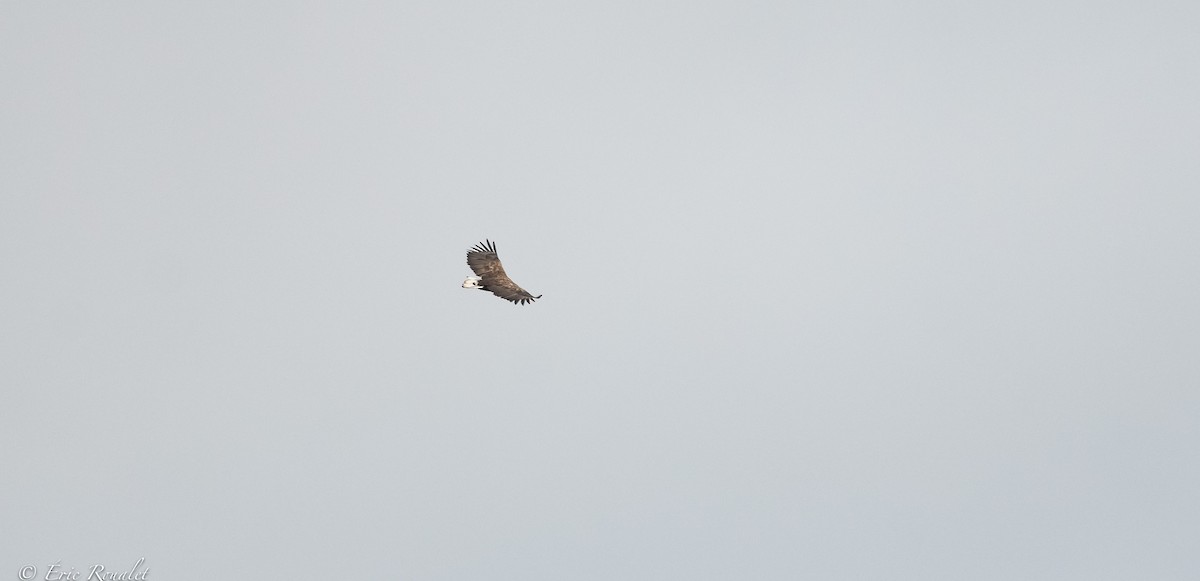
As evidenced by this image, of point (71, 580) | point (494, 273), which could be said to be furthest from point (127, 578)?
point (494, 273)

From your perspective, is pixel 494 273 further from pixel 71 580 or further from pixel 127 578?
pixel 71 580

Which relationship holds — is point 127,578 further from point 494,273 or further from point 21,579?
point 494,273

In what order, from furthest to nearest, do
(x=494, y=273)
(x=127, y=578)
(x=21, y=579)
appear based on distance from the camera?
(x=21, y=579), (x=127, y=578), (x=494, y=273)

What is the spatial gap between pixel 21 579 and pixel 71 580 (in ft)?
13.0

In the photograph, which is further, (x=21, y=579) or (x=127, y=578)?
(x=21, y=579)

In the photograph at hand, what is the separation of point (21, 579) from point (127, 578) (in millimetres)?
11289

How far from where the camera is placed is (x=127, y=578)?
319ft

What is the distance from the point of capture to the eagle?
87.6 meters

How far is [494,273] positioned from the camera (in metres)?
87.7

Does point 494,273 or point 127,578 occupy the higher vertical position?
point 494,273

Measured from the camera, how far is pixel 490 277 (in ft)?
288

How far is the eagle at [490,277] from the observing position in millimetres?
87625

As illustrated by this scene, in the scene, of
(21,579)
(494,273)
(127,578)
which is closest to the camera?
(494,273)

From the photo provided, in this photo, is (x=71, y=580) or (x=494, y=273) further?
(x=71, y=580)
